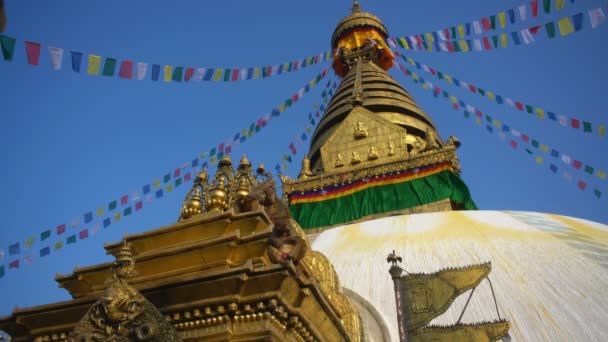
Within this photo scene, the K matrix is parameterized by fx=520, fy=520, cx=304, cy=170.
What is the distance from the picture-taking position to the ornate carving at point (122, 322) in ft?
10.6

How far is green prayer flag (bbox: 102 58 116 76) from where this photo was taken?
26.5ft

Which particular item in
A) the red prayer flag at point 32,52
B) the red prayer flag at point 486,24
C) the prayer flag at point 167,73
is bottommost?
the red prayer flag at point 32,52

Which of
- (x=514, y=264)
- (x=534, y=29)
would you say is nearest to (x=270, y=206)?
(x=514, y=264)

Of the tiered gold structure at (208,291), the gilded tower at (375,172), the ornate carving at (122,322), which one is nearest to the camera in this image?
the ornate carving at (122,322)

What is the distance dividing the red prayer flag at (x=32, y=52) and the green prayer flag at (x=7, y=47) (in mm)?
416

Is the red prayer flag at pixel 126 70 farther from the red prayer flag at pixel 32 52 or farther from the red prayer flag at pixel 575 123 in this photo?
the red prayer flag at pixel 575 123

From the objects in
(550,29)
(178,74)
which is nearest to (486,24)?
(550,29)

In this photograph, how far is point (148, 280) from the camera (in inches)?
191

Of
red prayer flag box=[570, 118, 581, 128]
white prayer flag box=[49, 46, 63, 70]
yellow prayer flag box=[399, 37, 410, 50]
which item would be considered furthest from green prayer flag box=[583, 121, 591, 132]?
white prayer flag box=[49, 46, 63, 70]

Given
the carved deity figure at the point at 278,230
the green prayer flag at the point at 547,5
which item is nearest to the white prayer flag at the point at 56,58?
the carved deity figure at the point at 278,230

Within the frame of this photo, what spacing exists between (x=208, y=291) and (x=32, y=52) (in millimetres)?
4912

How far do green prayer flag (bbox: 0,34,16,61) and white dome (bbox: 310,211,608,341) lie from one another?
18.5 feet

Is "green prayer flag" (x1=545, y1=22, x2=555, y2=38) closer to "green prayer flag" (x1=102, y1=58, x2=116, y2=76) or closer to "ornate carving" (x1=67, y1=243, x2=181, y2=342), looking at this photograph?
"green prayer flag" (x1=102, y1=58, x2=116, y2=76)

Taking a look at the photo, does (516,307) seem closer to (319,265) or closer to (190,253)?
(319,265)
